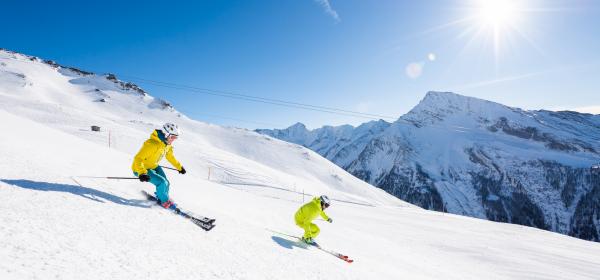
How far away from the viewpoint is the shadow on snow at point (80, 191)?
659 centimetres

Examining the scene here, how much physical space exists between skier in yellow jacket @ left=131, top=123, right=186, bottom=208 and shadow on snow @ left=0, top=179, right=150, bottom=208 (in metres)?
0.45

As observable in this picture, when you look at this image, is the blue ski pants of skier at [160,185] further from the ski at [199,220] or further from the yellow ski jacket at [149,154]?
the ski at [199,220]

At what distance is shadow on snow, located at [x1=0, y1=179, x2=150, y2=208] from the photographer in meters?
6.59

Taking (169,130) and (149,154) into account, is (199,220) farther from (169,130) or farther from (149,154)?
(169,130)

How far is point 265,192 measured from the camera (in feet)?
99.8

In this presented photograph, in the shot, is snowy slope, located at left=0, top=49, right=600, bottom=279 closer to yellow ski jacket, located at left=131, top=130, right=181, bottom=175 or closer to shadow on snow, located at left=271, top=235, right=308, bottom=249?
shadow on snow, located at left=271, top=235, right=308, bottom=249

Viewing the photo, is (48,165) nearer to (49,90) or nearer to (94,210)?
(94,210)

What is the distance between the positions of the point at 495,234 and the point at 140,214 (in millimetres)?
22948

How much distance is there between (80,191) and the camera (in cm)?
720

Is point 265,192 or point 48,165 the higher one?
point 48,165

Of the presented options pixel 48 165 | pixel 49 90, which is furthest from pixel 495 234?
pixel 49 90

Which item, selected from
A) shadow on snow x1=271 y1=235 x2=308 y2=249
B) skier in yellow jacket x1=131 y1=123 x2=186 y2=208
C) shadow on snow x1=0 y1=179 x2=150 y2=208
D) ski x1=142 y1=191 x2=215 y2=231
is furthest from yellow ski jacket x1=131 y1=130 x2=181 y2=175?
shadow on snow x1=271 y1=235 x2=308 y2=249

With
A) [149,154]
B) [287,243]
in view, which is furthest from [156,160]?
[287,243]

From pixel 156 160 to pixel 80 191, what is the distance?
1769mm
